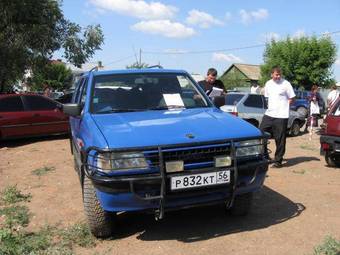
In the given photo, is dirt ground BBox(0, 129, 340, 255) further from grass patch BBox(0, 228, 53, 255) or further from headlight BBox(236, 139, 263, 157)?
headlight BBox(236, 139, 263, 157)

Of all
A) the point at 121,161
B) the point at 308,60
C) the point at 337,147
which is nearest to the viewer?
the point at 121,161

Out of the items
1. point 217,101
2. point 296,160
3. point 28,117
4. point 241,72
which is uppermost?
point 217,101

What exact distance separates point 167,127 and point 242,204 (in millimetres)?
1367

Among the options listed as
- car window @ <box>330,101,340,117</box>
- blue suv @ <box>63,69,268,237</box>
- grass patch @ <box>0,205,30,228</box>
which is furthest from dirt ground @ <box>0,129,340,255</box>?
car window @ <box>330,101,340,117</box>

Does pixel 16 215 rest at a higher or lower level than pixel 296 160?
higher

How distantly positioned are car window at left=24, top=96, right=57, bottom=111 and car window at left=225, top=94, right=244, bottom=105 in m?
5.20

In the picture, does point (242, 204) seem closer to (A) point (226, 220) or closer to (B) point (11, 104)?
(A) point (226, 220)

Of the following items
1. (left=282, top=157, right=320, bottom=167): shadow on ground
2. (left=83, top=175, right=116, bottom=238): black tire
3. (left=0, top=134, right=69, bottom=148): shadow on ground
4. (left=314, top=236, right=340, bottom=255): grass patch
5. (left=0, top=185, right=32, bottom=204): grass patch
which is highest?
(left=83, top=175, right=116, bottom=238): black tire

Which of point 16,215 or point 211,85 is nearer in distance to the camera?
point 16,215

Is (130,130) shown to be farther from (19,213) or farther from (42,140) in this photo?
(42,140)

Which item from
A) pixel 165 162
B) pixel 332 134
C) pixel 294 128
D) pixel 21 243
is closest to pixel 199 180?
pixel 165 162

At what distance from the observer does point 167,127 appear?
16.1 feet

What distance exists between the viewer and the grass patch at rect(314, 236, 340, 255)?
4.33 metres

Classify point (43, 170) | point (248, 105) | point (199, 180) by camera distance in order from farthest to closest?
1. point (248, 105)
2. point (43, 170)
3. point (199, 180)
